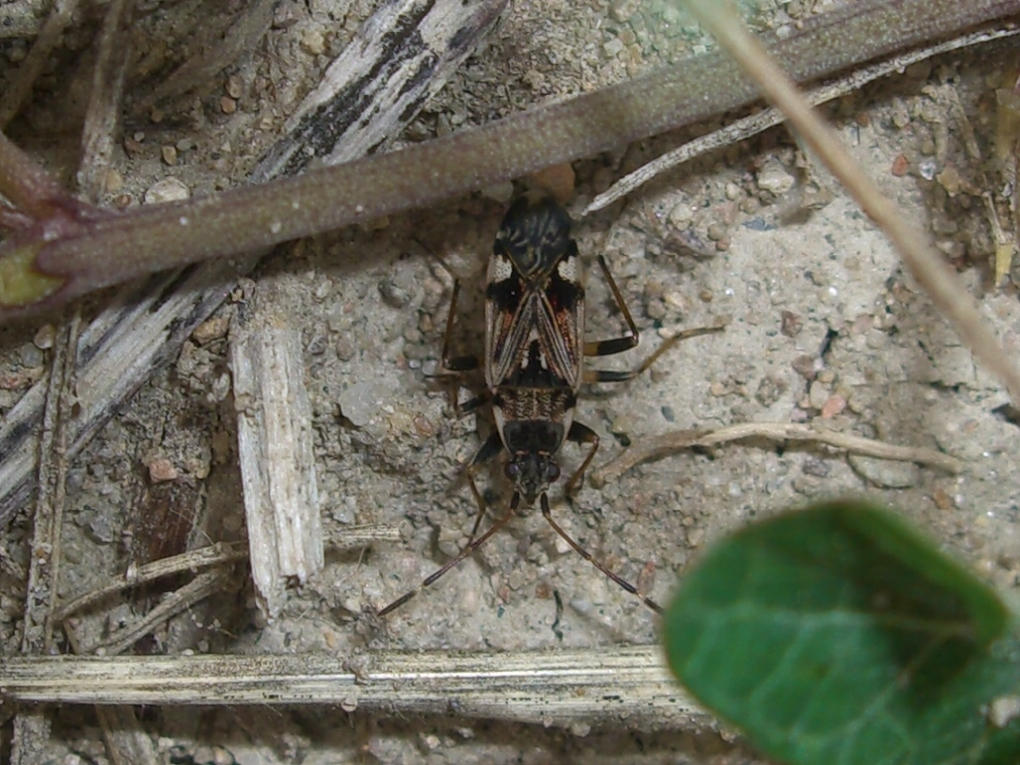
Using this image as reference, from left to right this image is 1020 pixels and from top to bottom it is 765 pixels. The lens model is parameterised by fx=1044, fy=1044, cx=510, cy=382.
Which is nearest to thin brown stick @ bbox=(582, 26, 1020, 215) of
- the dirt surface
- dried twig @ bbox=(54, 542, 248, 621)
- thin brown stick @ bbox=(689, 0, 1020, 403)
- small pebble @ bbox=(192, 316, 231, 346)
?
the dirt surface

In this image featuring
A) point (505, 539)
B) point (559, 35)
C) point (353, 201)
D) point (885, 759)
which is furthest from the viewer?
point (505, 539)

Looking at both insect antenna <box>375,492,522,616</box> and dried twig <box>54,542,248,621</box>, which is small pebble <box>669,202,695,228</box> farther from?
dried twig <box>54,542,248,621</box>

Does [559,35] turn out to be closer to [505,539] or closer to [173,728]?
[505,539]

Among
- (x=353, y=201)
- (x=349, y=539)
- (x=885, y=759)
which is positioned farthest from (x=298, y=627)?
(x=885, y=759)

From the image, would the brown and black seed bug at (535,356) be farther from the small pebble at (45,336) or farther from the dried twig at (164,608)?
the small pebble at (45,336)

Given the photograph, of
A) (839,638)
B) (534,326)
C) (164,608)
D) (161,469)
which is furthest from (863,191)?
(164,608)

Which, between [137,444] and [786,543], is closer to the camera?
[786,543]

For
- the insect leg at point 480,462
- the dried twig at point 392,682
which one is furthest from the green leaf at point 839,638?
the insect leg at point 480,462

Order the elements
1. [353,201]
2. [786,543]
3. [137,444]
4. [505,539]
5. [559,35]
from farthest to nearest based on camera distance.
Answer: [505,539]
[137,444]
[559,35]
[353,201]
[786,543]
